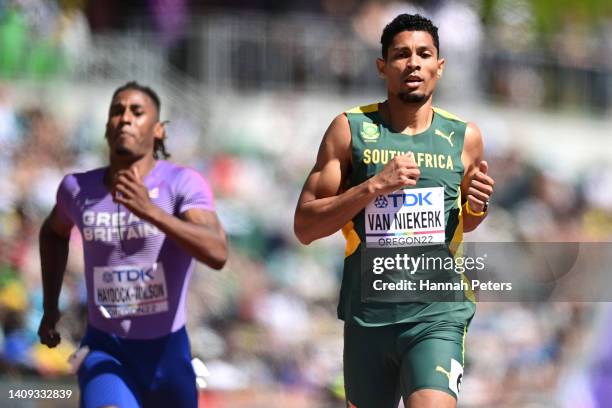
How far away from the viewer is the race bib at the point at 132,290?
19.4 feet

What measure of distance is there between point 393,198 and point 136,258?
1475 millimetres

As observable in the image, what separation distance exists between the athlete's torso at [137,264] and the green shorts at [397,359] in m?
1.07

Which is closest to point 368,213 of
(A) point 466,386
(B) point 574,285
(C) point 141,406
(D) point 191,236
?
(D) point 191,236

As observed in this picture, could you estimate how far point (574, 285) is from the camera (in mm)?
10969

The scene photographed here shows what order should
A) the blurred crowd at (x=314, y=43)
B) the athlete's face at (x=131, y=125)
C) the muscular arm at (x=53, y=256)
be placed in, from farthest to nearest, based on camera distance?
the blurred crowd at (x=314, y=43) < the muscular arm at (x=53, y=256) < the athlete's face at (x=131, y=125)

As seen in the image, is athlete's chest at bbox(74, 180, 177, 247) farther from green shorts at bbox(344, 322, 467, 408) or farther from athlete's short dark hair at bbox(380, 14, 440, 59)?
athlete's short dark hair at bbox(380, 14, 440, 59)

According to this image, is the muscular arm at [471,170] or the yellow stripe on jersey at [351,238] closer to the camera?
the muscular arm at [471,170]

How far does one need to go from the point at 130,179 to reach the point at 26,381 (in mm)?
5719

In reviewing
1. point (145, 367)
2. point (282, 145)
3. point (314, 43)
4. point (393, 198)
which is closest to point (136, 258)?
point (145, 367)

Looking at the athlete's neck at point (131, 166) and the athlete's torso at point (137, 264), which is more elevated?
the athlete's neck at point (131, 166)

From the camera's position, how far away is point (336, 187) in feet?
17.6

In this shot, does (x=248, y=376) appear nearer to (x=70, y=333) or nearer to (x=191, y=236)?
(x=70, y=333)

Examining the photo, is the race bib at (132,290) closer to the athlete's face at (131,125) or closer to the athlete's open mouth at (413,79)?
the athlete's face at (131,125)

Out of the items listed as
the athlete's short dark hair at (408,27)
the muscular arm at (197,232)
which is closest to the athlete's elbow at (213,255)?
the muscular arm at (197,232)
